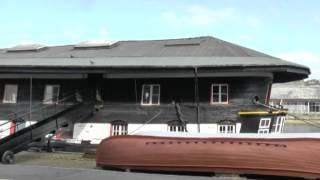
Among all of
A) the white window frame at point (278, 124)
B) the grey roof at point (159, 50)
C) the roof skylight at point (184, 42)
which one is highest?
the roof skylight at point (184, 42)

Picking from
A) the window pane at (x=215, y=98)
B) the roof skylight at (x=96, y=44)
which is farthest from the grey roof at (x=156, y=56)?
the window pane at (x=215, y=98)

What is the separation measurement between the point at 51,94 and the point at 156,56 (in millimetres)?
6249

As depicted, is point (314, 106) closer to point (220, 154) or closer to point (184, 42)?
point (184, 42)

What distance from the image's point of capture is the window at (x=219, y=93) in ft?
90.2

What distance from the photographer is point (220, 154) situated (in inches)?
672

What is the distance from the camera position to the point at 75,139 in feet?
95.9

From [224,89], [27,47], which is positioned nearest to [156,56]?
[224,89]

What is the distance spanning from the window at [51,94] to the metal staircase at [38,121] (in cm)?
22

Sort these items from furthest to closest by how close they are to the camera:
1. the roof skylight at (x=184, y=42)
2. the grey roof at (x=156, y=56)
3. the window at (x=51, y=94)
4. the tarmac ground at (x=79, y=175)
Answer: the roof skylight at (x=184, y=42), the window at (x=51, y=94), the grey roof at (x=156, y=56), the tarmac ground at (x=79, y=175)

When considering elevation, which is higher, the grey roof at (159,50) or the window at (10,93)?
the grey roof at (159,50)

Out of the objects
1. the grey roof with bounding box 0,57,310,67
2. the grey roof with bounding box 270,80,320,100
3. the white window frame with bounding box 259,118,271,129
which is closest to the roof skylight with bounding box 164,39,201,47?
the grey roof with bounding box 0,57,310,67

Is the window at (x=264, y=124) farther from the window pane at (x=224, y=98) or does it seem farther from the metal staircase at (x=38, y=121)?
the metal staircase at (x=38, y=121)

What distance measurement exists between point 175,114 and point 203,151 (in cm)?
1068

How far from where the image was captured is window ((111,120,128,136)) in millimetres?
28969
